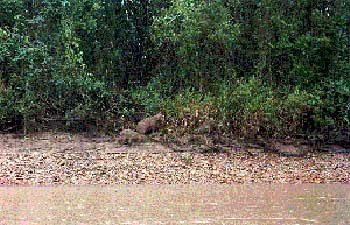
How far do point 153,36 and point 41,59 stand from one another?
246 centimetres

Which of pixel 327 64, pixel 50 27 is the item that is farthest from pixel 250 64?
pixel 50 27

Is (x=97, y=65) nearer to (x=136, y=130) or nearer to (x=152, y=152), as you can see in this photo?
(x=136, y=130)

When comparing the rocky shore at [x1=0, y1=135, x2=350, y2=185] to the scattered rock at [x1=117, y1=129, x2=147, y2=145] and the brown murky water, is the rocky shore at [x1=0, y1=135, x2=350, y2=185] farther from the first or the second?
the brown murky water

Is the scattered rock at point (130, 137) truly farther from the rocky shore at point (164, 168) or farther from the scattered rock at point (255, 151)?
the scattered rock at point (255, 151)

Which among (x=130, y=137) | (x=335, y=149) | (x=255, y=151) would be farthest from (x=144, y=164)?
(x=335, y=149)

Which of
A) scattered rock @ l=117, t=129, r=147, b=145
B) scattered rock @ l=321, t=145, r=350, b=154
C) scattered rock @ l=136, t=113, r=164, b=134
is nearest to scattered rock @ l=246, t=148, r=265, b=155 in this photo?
scattered rock @ l=321, t=145, r=350, b=154

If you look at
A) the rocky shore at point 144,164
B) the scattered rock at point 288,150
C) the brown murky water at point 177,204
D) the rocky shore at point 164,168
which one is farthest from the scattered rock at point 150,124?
the brown murky water at point 177,204

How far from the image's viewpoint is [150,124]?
14000 mm

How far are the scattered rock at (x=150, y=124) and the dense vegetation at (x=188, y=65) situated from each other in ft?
0.74

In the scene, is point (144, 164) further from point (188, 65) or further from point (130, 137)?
point (188, 65)

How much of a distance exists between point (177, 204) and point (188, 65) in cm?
790

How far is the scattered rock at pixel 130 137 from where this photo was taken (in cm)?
1341

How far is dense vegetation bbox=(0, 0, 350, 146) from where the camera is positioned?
14172mm

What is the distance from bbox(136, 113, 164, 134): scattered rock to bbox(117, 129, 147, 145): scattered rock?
173mm
